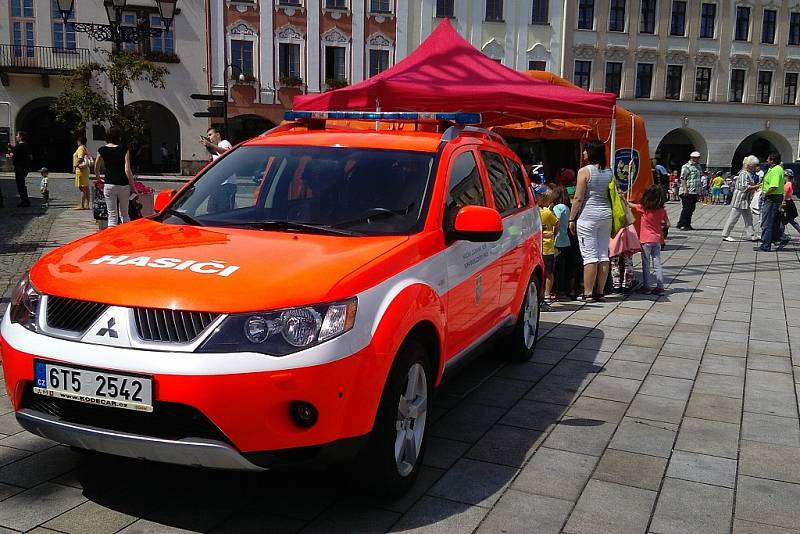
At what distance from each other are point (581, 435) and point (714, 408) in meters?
1.29

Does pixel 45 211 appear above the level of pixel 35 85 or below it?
below

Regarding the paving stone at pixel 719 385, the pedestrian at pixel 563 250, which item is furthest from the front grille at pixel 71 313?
the pedestrian at pixel 563 250

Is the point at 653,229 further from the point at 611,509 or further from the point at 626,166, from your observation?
the point at 611,509

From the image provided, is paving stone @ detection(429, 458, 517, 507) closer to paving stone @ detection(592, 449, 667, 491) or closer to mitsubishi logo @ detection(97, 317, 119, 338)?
paving stone @ detection(592, 449, 667, 491)

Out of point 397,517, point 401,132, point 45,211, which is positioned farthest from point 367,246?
point 45,211

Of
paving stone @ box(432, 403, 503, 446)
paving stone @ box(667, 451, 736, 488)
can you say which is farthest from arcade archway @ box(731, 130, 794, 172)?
paving stone @ box(667, 451, 736, 488)

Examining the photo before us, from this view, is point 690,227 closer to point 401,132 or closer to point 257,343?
point 401,132

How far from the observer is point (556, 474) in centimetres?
426

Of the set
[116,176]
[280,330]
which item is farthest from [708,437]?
[116,176]

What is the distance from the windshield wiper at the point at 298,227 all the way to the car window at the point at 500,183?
5.39 feet

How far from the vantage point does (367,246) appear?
3.92 metres

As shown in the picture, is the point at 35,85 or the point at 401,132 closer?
the point at 401,132

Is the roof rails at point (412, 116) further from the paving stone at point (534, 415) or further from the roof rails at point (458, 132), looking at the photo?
the paving stone at point (534, 415)

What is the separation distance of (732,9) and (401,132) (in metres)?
44.4
